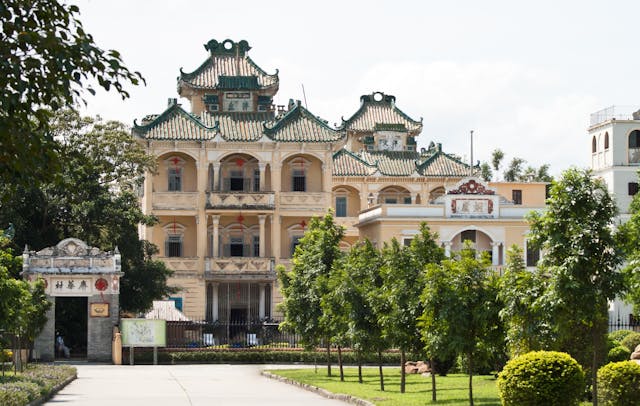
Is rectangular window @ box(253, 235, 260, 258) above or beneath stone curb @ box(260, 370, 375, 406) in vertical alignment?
above

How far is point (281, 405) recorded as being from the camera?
Result: 96.6 ft

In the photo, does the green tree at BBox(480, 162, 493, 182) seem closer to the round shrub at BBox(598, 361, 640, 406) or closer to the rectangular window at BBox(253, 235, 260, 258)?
the rectangular window at BBox(253, 235, 260, 258)

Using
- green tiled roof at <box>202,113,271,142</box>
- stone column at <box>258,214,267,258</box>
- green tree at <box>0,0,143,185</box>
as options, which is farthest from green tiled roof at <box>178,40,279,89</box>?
green tree at <box>0,0,143,185</box>

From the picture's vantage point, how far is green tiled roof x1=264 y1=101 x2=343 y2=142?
73.2 m

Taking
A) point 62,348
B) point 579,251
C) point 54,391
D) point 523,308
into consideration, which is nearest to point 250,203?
point 62,348

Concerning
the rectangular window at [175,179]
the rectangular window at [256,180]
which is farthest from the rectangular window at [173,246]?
the rectangular window at [256,180]

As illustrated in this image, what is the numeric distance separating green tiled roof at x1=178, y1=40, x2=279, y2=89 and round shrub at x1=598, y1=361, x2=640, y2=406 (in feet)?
183

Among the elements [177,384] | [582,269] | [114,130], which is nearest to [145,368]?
[177,384]

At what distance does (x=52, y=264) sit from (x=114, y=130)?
40.0 feet

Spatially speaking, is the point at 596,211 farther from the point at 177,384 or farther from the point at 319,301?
the point at 319,301

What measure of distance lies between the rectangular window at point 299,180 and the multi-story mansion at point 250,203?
0.19 ft

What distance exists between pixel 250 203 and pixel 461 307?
46159 millimetres

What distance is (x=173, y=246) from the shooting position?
74.6 meters

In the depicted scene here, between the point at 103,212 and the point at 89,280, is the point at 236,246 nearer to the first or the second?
the point at 103,212
